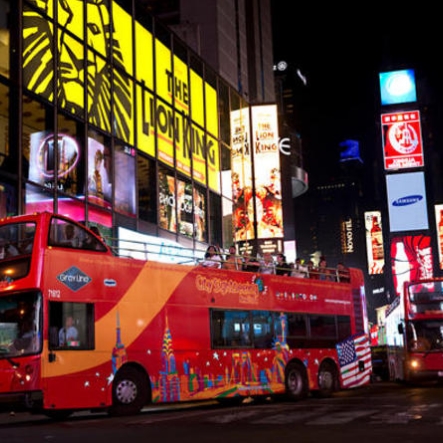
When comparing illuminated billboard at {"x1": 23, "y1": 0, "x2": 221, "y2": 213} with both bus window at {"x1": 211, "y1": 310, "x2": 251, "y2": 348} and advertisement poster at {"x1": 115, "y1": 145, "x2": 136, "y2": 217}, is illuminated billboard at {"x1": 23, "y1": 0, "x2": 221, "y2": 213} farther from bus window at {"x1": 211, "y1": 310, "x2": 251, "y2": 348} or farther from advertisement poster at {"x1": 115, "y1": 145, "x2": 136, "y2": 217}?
bus window at {"x1": 211, "y1": 310, "x2": 251, "y2": 348}

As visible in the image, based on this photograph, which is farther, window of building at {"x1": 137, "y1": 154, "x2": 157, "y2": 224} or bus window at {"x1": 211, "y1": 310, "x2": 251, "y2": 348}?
window of building at {"x1": 137, "y1": 154, "x2": 157, "y2": 224}

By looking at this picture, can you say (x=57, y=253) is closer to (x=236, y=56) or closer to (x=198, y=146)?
(x=198, y=146)

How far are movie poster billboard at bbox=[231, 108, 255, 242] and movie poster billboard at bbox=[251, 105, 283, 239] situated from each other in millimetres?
513

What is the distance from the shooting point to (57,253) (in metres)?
13.5

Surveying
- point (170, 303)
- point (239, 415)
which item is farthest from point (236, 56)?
point (239, 415)

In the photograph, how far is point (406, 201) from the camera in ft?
203

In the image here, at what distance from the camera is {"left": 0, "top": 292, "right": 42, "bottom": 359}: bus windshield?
13.0 meters

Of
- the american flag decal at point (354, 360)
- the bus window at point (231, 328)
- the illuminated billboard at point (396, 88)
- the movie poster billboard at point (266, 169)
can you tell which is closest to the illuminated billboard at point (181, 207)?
the movie poster billboard at point (266, 169)

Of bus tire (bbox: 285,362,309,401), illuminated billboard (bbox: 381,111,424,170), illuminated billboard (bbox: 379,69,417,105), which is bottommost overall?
bus tire (bbox: 285,362,309,401)

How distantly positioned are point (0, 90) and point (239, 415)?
11085 millimetres

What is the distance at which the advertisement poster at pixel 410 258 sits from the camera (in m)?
61.3

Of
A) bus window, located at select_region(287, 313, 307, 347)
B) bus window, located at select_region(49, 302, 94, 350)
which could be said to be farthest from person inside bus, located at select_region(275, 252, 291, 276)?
bus window, located at select_region(49, 302, 94, 350)

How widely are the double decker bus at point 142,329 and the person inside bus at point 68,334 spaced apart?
0.11 feet

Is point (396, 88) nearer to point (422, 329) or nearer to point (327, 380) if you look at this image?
point (422, 329)
